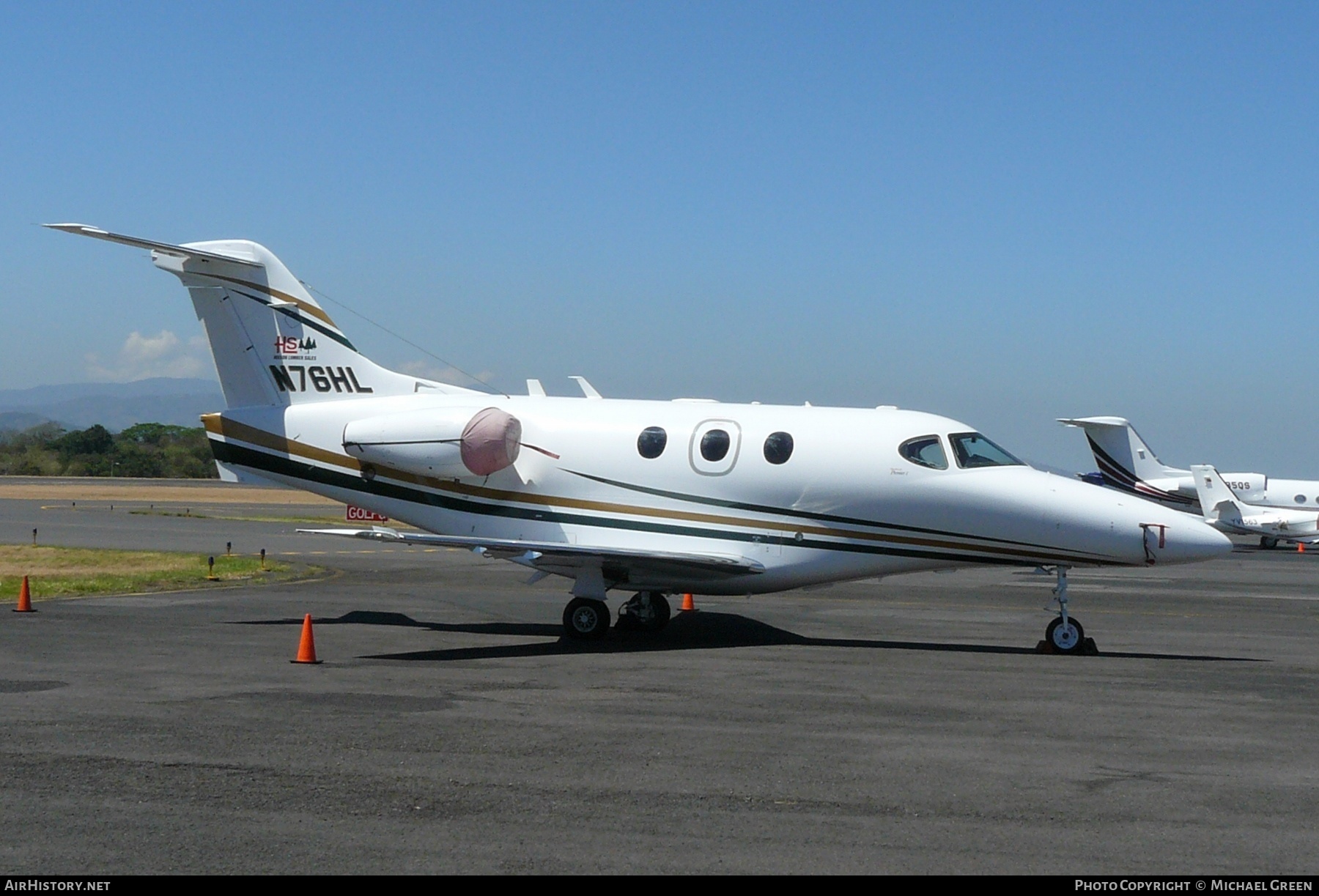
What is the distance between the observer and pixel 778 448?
18031 millimetres

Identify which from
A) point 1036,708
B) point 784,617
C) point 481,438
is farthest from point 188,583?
point 1036,708

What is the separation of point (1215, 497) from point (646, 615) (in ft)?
129

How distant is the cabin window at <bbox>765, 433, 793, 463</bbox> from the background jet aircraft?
141ft

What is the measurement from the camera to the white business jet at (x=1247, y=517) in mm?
50156

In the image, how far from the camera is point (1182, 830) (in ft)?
25.9

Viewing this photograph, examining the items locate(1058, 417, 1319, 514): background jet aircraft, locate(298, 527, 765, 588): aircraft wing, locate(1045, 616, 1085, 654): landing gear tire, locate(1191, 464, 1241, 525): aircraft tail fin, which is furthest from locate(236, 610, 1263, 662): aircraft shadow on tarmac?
locate(1058, 417, 1319, 514): background jet aircraft

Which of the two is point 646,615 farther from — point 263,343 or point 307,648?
point 263,343

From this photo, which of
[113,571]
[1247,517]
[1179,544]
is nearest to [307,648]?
[1179,544]

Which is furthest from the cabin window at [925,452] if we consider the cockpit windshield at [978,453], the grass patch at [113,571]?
the grass patch at [113,571]

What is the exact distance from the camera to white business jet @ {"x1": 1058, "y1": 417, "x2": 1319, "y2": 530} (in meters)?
56.5

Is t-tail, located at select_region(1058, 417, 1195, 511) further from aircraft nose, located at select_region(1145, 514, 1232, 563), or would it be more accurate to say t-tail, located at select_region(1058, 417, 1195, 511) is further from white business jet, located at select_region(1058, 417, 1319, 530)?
aircraft nose, located at select_region(1145, 514, 1232, 563)

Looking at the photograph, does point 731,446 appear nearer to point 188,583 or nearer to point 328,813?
point 328,813

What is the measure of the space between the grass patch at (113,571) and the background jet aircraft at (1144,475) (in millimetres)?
40028
